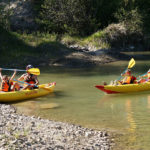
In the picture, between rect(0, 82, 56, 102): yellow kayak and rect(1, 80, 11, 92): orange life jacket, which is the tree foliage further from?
rect(1, 80, 11, 92): orange life jacket

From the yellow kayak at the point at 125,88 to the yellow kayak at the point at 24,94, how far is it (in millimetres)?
2269

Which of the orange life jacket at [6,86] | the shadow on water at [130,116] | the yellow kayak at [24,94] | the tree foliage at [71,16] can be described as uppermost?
the tree foliage at [71,16]

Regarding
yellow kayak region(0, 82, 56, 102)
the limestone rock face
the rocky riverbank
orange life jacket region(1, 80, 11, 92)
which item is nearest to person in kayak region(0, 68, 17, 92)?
orange life jacket region(1, 80, 11, 92)

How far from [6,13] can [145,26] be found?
48.4 feet

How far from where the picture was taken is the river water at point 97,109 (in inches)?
336

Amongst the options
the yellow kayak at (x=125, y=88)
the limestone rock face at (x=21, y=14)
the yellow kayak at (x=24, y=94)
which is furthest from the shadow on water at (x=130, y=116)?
the limestone rock face at (x=21, y=14)

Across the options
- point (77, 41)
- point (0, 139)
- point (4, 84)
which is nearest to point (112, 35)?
point (77, 41)

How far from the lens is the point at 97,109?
11305 mm

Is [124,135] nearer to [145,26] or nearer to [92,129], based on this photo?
[92,129]

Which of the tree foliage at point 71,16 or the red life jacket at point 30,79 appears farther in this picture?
the tree foliage at point 71,16

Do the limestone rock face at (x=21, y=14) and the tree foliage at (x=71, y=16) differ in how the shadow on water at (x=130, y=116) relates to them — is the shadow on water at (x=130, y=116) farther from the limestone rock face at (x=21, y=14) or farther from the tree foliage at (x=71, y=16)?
the limestone rock face at (x=21, y=14)

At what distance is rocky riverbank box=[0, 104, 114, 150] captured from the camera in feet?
21.9

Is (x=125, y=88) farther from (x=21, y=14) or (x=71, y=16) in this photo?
(x=21, y=14)

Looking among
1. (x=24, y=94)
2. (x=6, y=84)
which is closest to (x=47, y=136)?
(x=24, y=94)
